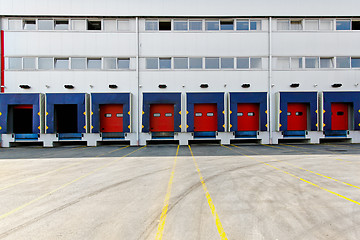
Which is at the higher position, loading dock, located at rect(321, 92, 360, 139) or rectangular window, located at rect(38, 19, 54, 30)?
rectangular window, located at rect(38, 19, 54, 30)

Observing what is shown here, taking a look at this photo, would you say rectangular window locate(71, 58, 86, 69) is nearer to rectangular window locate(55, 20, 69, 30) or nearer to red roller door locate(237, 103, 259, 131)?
rectangular window locate(55, 20, 69, 30)

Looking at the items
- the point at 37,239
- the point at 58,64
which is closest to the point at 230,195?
the point at 37,239

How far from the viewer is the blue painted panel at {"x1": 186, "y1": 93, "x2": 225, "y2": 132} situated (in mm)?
14992

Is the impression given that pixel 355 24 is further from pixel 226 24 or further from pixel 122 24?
pixel 122 24

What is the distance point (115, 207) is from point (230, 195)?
117 inches

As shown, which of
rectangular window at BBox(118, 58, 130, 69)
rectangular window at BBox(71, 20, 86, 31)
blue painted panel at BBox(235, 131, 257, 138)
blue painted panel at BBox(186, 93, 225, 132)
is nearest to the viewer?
blue painted panel at BBox(186, 93, 225, 132)

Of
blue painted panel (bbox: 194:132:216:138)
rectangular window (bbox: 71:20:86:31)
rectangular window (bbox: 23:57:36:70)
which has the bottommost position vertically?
blue painted panel (bbox: 194:132:216:138)

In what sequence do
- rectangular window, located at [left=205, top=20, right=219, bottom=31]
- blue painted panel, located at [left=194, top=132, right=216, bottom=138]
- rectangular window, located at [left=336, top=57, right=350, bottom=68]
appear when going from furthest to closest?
rectangular window, located at [left=205, top=20, right=219, bottom=31], rectangular window, located at [left=336, top=57, right=350, bottom=68], blue painted panel, located at [left=194, top=132, right=216, bottom=138]

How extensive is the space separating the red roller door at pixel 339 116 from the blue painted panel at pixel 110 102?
733 inches

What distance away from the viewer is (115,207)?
4.05m

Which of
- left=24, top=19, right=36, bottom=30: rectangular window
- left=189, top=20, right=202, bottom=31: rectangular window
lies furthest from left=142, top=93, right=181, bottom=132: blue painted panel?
left=24, top=19, right=36, bottom=30: rectangular window

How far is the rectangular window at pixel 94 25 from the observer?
15.7 metres

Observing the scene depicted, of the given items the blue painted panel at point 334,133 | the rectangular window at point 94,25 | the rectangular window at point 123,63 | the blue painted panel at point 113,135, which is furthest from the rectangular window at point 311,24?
the blue painted panel at point 113,135

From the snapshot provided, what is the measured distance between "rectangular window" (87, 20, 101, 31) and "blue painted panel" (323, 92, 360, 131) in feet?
70.1
